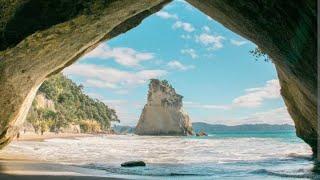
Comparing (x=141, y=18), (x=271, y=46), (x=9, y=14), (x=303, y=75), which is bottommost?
(x=303, y=75)

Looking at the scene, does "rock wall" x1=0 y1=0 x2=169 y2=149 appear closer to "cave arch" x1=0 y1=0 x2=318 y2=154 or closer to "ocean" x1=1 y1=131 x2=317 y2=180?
"cave arch" x1=0 y1=0 x2=318 y2=154

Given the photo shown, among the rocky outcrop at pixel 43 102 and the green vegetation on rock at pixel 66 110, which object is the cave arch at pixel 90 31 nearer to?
the green vegetation on rock at pixel 66 110

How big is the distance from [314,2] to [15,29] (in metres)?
7.92

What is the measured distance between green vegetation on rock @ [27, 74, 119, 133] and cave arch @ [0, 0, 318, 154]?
73768 mm

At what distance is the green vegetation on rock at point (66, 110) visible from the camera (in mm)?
90056

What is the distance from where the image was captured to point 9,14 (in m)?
10.7

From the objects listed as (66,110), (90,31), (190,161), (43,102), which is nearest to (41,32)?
(90,31)

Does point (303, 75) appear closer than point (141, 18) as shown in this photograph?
Yes

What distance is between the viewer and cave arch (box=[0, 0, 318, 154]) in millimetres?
8133

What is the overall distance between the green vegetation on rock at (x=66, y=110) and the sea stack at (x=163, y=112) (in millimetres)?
17080

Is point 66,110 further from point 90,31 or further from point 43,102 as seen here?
point 90,31

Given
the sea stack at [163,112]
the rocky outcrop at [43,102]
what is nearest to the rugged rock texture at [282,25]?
the rocky outcrop at [43,102]

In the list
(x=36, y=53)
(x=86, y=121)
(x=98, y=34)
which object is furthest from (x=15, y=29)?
(x=86, y=121)

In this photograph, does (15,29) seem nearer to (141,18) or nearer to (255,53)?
(141,18)
